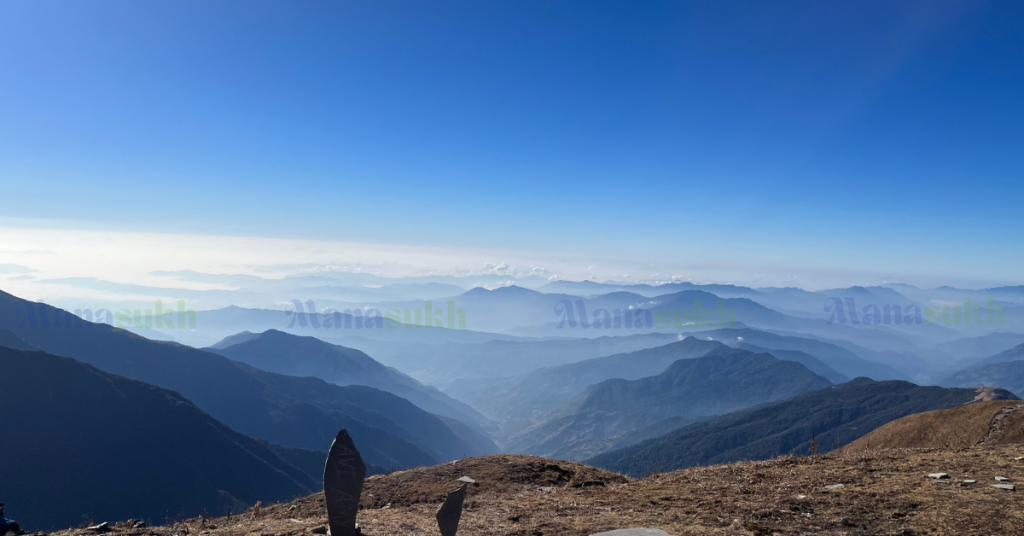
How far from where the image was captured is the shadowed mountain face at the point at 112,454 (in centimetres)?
9794

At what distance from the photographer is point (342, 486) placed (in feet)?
34.7

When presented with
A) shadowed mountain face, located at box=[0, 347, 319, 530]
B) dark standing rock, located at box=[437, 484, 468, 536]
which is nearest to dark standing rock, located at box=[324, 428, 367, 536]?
dark standing rock, located at box=[437, 484, 468, 536]

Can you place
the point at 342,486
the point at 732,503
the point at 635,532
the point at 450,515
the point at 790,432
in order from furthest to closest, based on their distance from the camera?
the point at 790,432 → the point at 732,503 → the point at 342,486 → the point at 450,515 → the point at 635,532

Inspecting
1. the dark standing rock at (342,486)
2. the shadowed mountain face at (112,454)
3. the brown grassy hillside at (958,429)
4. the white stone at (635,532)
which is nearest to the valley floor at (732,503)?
the white stone at (635,532)

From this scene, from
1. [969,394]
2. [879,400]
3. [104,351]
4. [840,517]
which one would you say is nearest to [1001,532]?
[840,517]

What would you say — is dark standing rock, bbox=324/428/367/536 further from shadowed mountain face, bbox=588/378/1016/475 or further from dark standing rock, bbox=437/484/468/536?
shadowed mountain face, bbox=588/378/1016/475

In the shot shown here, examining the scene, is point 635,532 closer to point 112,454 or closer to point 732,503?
point 732,503

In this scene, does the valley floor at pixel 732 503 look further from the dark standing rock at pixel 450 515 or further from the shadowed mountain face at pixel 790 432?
the shadowed mountain face at pixel 790 432

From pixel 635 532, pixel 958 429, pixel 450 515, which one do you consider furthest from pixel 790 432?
pixel 450 515

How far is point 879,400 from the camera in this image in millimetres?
194750

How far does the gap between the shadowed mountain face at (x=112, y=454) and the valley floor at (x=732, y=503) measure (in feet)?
372

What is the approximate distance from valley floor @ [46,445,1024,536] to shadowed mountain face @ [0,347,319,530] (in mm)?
113266

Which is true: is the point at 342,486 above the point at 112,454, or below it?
above

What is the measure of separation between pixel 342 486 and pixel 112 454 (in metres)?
141
